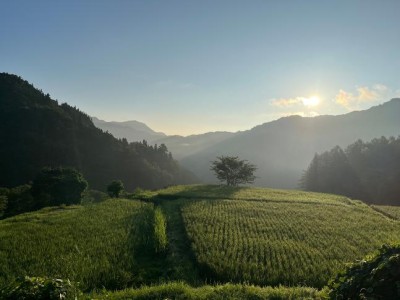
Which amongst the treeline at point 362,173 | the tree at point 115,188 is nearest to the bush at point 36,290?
the tree at point 115,188

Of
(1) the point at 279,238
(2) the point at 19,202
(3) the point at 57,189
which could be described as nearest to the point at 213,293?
(1) the point at 279,238

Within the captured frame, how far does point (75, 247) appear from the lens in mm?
28766

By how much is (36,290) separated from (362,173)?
397 feet

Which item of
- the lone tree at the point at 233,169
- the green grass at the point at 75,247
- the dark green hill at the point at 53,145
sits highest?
the dark green hill at the point at 53,145

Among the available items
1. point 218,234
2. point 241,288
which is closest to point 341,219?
point 218,234

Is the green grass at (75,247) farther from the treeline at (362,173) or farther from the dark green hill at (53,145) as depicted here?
the dark green hill at (53,145)

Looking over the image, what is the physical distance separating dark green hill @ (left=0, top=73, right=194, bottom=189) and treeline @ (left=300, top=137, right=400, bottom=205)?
85710mm

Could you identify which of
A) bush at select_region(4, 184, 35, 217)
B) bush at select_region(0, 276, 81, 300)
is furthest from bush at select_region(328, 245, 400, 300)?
bush at select_region(4, 184, 35, 217)

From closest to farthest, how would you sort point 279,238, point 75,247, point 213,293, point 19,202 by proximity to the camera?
point 213,293, point 75,247, point 279,238, point 19,202

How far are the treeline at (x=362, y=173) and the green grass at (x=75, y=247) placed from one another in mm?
83328

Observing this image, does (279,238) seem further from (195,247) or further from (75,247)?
(75,247)

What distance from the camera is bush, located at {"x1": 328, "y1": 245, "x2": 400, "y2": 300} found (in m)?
10.9

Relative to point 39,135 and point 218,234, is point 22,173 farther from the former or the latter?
point 218,234

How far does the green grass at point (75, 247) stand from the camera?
22703 mm
